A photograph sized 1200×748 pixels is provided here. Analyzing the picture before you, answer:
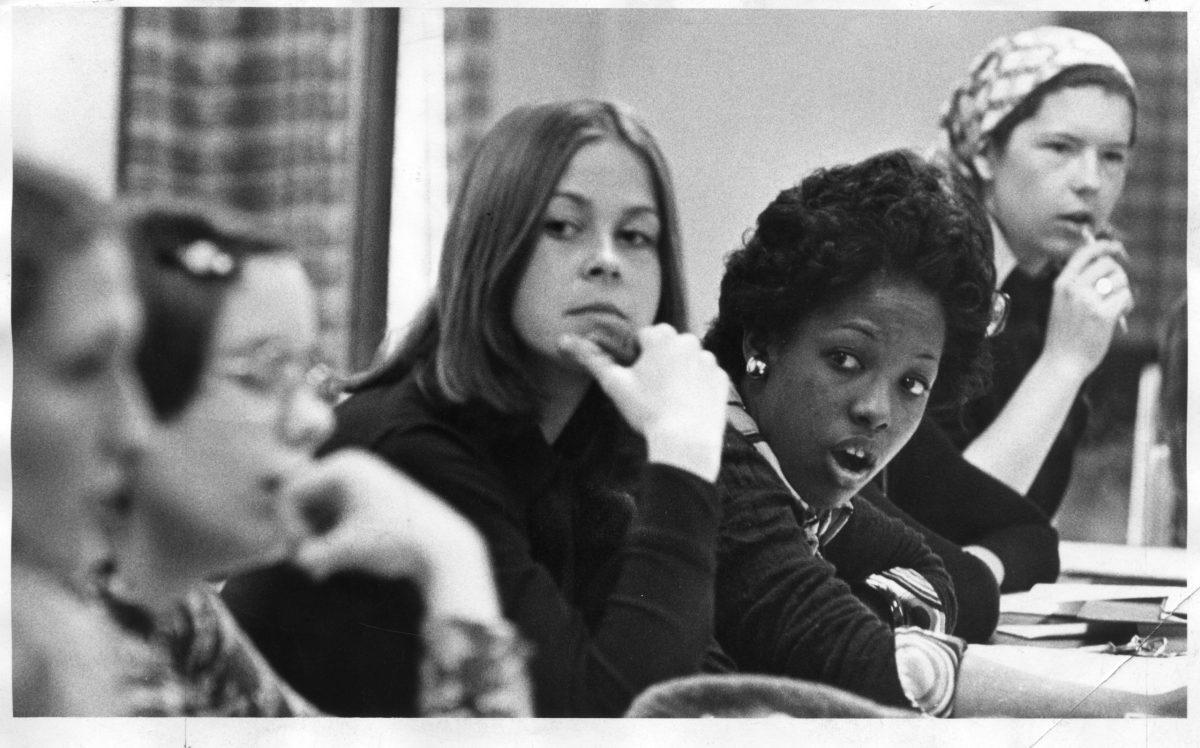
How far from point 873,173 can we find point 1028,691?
3.43 ft

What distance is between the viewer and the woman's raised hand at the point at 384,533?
2.60 meters

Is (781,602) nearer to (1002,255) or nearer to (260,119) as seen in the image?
(1002,255)

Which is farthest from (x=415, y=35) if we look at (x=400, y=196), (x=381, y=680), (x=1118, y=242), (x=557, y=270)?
(x=1118, y=242)

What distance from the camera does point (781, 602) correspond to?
2643 mm

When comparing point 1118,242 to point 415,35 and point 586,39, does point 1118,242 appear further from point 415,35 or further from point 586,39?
point 415,35

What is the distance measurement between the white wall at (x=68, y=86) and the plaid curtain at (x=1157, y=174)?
1.84 metres

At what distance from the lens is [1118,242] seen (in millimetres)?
2762

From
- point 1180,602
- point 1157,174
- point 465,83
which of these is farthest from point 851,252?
point 1180,602

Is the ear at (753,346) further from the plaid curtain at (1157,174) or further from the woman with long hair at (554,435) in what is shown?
the plaid curtain at (1157,174)


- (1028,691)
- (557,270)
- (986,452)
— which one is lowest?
(1028,691)

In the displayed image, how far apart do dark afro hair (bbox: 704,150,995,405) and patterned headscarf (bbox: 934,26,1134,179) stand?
12cm

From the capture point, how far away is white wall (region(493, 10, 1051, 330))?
105 inches

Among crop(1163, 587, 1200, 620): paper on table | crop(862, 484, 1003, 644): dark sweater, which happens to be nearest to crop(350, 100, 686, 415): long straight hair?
crop(862, 484, 1003, 644): dark sweater

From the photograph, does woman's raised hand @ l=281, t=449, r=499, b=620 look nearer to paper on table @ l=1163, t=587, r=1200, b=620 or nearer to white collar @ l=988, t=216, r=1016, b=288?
white collar @ l=988, t=216, r=1016, b=288
